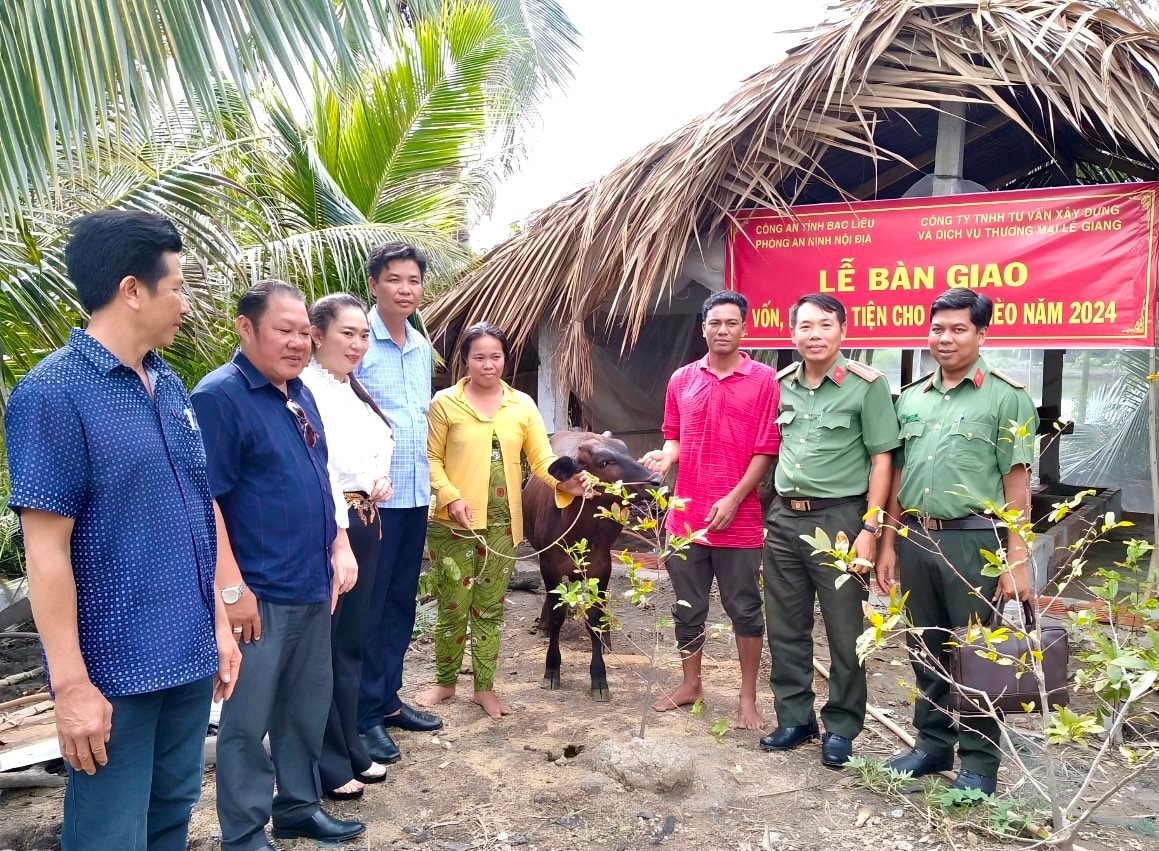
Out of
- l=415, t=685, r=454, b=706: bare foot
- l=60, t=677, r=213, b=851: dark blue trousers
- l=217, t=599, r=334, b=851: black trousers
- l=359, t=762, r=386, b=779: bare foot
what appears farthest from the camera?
l=415, t=685, r=454, b=706: bare foot

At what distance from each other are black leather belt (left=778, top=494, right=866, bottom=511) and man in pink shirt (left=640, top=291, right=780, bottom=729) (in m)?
0.25

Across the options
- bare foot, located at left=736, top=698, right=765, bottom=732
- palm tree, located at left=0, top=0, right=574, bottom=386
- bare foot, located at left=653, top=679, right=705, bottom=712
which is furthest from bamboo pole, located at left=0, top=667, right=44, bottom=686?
bare foot, located at left=736, top=698, right=765, bottom=732

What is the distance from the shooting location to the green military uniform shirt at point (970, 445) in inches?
127

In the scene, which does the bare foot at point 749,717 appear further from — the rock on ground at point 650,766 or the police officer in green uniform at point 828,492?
the rock on ground at point 650,766

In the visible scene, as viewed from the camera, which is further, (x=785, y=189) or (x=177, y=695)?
(x=785, y=189)

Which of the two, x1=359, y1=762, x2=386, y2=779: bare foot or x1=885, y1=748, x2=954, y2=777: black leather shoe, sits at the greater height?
x1=885, y1=748, x2=954, y2=777: black leather shoe

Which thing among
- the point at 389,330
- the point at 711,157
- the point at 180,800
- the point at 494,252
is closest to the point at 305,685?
the point at 180,800

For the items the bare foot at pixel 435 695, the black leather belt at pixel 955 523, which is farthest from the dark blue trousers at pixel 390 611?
the black leather belt at pixel 955 523

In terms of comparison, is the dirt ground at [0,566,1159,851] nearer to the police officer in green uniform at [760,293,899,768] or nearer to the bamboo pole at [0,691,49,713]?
the police officer in green uniform at [760,293,899,768]

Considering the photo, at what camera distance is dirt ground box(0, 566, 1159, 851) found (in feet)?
10.0

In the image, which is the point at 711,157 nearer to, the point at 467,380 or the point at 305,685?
the point at 467,380

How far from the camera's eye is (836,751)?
11.8ft

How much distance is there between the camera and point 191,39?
2281 mm

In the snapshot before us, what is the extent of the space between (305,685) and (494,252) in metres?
5.21
